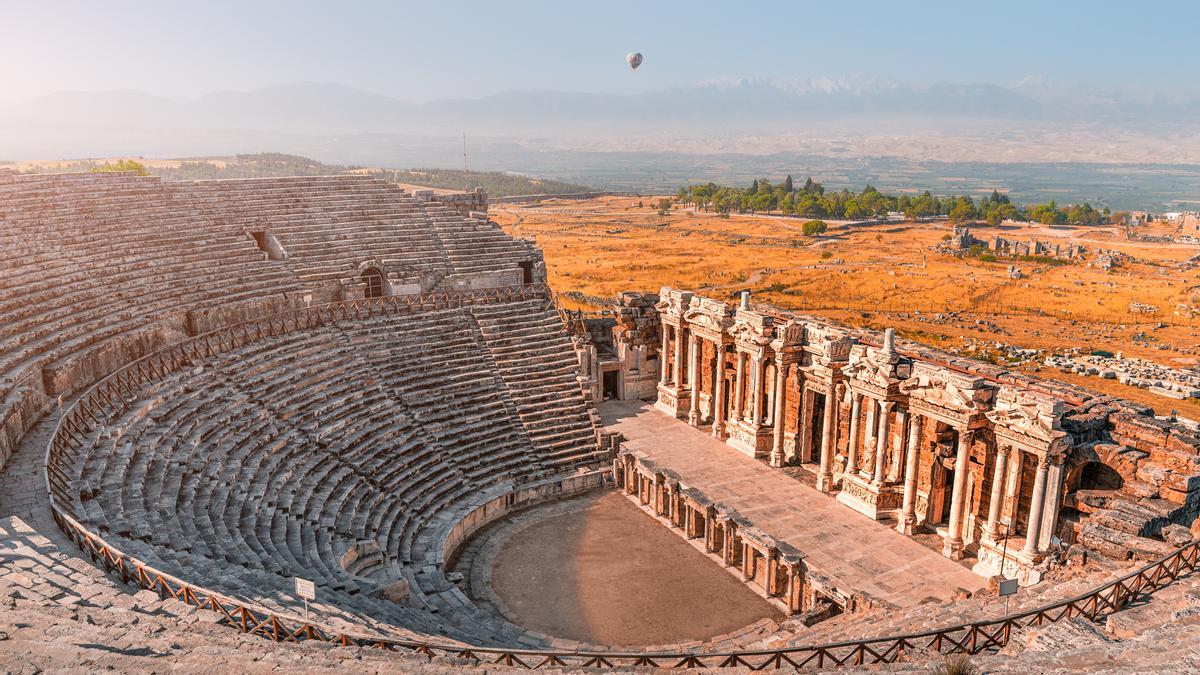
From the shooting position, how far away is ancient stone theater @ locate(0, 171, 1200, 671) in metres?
14.9

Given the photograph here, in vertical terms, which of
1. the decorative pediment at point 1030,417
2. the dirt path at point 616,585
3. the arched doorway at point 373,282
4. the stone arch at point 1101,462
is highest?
the arched doorway at point 373,282

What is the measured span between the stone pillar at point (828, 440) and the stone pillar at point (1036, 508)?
726 cm

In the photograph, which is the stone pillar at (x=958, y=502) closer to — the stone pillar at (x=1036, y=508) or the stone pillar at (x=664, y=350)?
the stone pillar at (x=1036, y=508)

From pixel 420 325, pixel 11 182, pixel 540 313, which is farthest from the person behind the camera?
pixel 540 313

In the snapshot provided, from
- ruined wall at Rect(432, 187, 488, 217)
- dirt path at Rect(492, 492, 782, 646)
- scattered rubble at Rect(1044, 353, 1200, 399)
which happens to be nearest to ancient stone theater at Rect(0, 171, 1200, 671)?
dirt path at Rect(492, 492, 782, 646)

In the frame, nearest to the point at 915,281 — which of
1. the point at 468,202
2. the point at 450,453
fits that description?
the point at 468,202

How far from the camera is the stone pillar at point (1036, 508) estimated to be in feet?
71.6

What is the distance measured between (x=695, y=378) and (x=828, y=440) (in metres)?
7.83

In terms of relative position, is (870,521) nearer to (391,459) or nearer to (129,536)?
(391,459)

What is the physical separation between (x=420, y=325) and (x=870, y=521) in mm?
19438

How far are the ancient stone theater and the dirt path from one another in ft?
2.33

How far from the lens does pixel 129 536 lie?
1652cm

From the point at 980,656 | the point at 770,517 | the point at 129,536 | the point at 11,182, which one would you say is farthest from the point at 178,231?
the point at 980,656

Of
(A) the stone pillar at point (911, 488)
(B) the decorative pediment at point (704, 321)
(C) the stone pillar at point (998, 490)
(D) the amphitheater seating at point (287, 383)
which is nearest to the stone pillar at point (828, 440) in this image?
(A) the stone pillar at point (911, 488)
